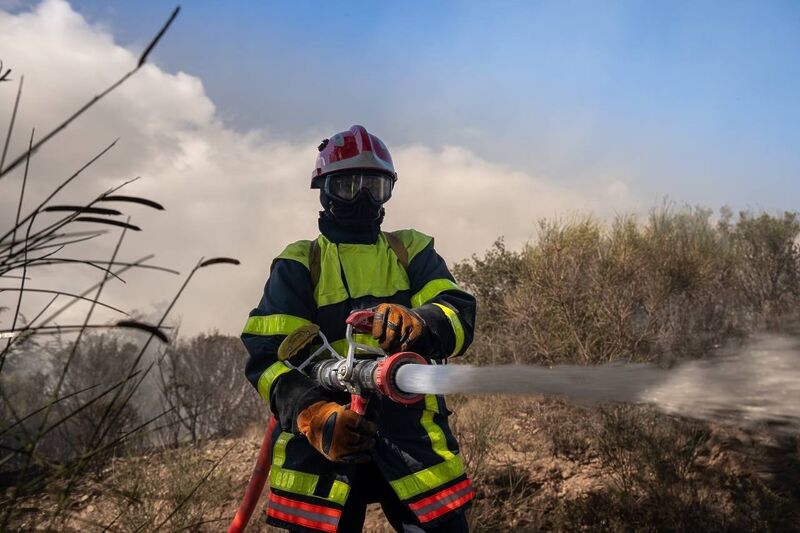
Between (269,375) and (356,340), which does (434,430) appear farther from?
(269,375)

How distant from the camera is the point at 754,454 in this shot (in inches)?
195

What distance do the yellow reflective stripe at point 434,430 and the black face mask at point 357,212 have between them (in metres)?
0.85

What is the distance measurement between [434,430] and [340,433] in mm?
516

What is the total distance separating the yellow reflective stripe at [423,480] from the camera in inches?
99.2

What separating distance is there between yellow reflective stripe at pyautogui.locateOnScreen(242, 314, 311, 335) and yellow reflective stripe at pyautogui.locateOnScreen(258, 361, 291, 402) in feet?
0.46

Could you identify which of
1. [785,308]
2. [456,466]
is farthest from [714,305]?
[456,466]

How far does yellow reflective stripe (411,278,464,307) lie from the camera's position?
289 centimetres

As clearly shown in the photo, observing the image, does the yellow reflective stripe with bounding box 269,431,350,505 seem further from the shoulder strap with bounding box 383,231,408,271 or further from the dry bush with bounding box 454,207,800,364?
the dry bush with bounding box 454,207,800,364

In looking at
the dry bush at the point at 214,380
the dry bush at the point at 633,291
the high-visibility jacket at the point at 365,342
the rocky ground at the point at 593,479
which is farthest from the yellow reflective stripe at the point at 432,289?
the dry bush at the point at 214,380

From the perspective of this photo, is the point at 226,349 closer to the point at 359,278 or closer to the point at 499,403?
the point at 499,403

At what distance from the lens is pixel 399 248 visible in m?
3.01

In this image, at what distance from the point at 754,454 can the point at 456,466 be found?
3463mm

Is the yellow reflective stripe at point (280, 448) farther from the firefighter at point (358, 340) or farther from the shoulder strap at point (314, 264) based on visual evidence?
the shoulder strap at point (314, 264)

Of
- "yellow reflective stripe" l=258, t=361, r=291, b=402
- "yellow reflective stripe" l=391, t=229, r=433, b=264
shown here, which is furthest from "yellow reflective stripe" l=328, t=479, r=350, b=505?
"yellow reflective stripe" l=391, t=229, r=433, b=264
